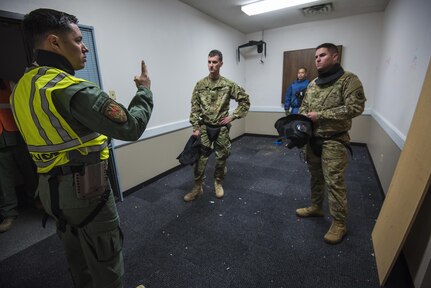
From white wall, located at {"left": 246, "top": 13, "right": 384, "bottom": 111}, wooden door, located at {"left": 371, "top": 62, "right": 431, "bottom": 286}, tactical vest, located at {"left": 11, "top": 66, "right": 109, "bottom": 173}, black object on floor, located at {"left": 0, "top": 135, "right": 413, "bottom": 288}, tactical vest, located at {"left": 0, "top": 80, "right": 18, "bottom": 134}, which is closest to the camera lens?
tactical vest, located at {"left": 11, "top": 66, "right": 109, "bottom": 173}

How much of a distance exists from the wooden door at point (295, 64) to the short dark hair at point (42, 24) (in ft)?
14.5

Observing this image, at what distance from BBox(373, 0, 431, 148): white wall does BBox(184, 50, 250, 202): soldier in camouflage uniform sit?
1.46 metres

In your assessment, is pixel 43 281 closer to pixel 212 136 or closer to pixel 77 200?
pixel 77 200

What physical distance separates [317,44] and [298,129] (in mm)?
3479

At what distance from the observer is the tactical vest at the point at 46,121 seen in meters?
0.75

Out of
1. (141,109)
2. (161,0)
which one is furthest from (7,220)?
(161,0)

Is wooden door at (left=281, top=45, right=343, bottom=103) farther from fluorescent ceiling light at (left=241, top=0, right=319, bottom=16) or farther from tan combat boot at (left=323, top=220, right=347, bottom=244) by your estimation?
tan combat boot at (left=323, top=220, right=347, bottom=244)

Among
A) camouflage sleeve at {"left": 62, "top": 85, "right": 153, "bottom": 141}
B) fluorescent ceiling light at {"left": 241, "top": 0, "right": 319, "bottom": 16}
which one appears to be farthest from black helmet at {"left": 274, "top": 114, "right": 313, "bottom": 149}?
fluorescent ceiling light at {"left": 241, "top": 0, "right": 319, "bottom": 16}

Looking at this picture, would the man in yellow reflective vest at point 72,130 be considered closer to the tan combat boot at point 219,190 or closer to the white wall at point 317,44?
the tan combat boot at point 219,190

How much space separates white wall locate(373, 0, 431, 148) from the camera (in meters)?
1.64

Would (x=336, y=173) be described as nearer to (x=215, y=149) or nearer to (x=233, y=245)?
(x=233, y=245)

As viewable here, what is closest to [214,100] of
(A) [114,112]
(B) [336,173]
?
(B) [336,173]

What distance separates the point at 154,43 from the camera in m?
2.65

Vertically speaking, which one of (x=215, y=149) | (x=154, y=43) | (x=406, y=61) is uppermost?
(x=154, y=43)
